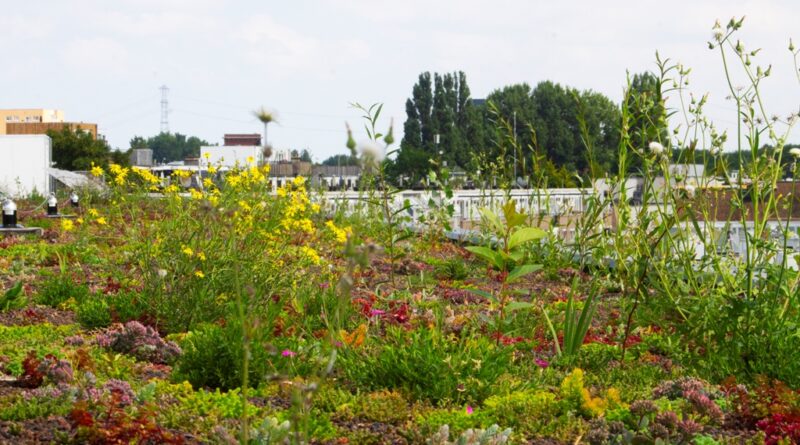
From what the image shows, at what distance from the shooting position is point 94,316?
18.0 feet

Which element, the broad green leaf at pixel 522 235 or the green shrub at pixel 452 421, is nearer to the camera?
the green shrub at pixel 452 421

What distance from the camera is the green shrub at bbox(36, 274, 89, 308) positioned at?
628 cm

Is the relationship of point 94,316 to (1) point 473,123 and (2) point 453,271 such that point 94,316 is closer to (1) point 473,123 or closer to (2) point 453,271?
(2) point 453,271

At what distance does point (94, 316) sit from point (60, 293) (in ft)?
3.22

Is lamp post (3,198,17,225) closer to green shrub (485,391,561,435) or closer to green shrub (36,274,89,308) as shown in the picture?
green shrub (36,274,89,308)

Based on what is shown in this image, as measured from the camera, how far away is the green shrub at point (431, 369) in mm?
3852

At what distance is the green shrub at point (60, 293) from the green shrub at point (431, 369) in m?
2.74

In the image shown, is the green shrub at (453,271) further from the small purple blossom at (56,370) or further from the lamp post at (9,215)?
the lamp post at (9,215)

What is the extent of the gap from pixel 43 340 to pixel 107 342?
39 centimetres

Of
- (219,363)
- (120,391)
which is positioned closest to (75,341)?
(219,363)

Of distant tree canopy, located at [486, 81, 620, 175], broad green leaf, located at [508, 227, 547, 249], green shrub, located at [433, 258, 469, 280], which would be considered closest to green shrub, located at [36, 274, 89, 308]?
green shrub, located at [433, 258, 469, 280]

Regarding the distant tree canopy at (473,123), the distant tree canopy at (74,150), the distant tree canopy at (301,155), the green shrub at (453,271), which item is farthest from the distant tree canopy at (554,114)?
the green shrub at (453,271)

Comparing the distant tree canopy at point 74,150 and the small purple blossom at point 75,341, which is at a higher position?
the distant tree canopy at point 74,150

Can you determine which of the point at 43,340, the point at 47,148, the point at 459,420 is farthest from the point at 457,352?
the point at 47,148
